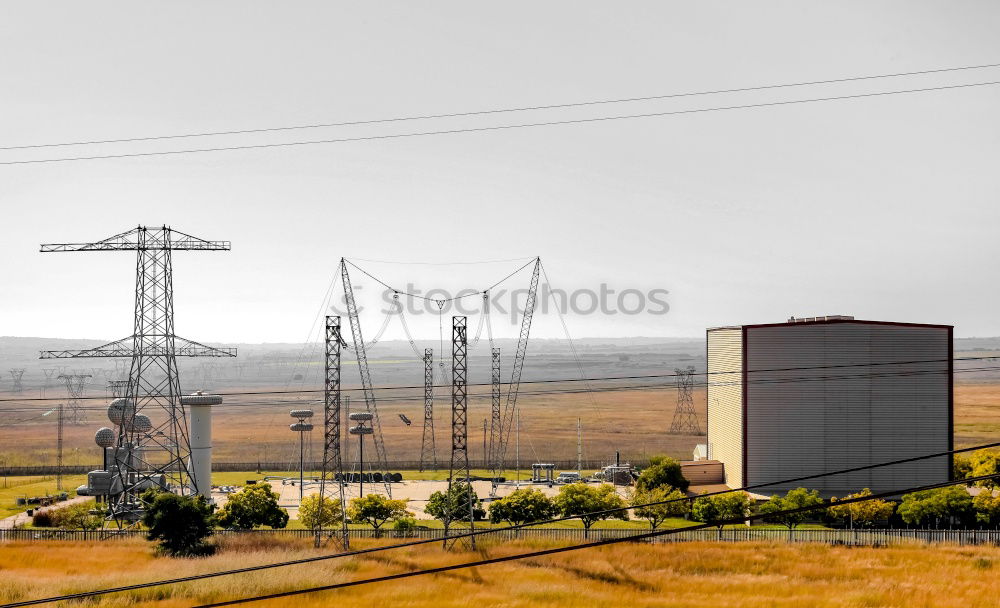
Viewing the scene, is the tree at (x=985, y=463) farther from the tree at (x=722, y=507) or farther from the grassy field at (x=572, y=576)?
the tree at (x=722, y=507)

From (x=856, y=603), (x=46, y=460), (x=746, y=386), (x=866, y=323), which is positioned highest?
(x=866, y=323)

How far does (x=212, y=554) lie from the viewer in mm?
41500

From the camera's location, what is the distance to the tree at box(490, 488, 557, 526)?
50.8 metres

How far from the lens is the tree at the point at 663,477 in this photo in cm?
5869

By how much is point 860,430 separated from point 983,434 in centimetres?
7261

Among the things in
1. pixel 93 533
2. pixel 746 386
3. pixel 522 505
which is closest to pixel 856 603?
pixel 522 505

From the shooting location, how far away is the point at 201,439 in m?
62.3

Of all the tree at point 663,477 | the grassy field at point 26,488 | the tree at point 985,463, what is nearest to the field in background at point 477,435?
the grassy field at point 26,488

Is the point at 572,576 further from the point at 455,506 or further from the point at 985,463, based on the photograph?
the point at 985,463

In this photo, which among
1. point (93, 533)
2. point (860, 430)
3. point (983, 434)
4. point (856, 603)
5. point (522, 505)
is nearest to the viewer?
point (856, 603)

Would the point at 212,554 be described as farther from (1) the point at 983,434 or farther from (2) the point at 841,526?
(1) the point at 983,434

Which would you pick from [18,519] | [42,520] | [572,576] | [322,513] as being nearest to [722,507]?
[572,576]

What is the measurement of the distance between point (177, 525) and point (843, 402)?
48045mm

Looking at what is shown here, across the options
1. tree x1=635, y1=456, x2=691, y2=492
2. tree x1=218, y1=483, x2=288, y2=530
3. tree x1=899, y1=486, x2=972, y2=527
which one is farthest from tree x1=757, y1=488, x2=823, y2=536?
tree x1=218, y1=483, x2=288, y2=530
